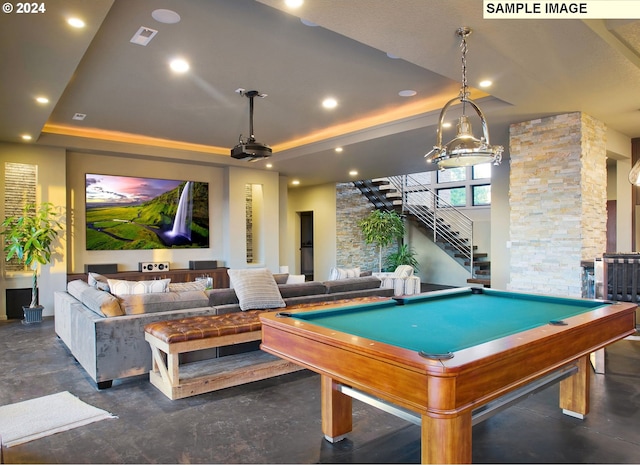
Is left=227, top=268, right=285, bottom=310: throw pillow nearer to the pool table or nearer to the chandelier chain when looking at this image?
the pool table

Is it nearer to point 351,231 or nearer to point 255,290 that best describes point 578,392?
point 255,290

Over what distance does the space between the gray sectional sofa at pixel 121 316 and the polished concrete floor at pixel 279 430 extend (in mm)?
206

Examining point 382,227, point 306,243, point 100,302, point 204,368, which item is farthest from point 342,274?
point 306,243

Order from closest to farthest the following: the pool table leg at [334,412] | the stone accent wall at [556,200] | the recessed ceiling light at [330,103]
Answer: the pool table leg at [334,412] < the stone accent wall at [556,200] < the recessed ceiling light at [330,103]

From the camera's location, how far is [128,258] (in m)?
7.73

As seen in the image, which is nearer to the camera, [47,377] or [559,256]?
[47,377]

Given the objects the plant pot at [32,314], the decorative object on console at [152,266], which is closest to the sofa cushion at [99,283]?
the plant pot at [32,314]

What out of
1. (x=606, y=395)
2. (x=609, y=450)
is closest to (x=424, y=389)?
(x=609, y=450)

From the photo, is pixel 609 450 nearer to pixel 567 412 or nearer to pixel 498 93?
pixel 567 412

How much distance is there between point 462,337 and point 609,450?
55.2 inches

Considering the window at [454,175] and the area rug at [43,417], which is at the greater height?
the window at [454,175]

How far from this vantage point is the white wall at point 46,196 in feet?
21.4

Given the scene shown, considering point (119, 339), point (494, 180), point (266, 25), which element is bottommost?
point (119, 339)

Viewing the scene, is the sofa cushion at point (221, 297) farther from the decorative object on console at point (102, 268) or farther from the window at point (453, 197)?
the window at point (453, 197)
